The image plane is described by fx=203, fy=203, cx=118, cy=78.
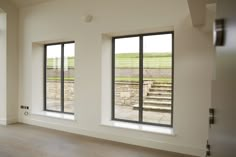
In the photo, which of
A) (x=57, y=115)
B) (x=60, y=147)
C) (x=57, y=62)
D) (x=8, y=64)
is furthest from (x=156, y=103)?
(x=8, y=64)

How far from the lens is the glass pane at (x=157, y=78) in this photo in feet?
13.1

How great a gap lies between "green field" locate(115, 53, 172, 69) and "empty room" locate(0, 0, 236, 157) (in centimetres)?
2

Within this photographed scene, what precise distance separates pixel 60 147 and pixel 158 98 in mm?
2096

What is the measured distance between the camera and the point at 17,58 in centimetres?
567

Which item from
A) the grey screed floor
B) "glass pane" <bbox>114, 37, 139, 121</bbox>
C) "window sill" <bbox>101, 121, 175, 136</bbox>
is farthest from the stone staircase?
the grey screed floor

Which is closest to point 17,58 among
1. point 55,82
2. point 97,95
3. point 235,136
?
point 55,82

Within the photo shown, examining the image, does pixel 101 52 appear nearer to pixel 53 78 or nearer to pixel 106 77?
pixel 106 77

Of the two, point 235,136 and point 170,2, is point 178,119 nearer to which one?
point 170,2

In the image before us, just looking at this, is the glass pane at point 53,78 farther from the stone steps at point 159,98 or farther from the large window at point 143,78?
the stone steps at point 159,98

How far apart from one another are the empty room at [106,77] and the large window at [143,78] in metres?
0.02

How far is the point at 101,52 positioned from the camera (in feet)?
14.0

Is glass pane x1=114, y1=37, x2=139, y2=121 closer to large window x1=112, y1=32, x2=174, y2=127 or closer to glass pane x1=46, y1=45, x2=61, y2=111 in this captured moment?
large window x1=112, y1=32, x2=174, y2=127

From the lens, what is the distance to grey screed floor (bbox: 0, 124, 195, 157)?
11.1 feet

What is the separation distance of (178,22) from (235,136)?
126 inches
